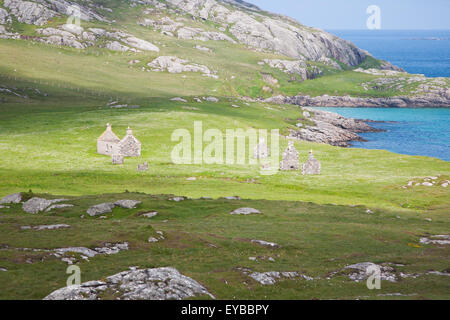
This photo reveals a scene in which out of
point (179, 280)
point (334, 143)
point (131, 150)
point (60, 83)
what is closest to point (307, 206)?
point (179, 280)

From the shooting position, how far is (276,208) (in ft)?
201

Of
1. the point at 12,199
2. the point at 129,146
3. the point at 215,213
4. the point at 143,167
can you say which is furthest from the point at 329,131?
the point at 12,199

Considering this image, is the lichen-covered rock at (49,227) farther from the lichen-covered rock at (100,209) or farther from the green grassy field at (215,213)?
the lichen-covered rock at (100,209)

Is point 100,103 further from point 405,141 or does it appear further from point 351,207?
point 351,207

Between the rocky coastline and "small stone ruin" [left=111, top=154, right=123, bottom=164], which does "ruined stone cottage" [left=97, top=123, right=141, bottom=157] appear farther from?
the rocky coastline

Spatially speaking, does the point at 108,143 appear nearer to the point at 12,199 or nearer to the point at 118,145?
the point at 118,145

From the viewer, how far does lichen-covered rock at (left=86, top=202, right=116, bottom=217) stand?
52.4m

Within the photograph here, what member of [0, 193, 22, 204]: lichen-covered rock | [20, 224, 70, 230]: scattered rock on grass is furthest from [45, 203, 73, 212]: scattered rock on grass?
[20, 224, 70, 230]: scattered rock on grass

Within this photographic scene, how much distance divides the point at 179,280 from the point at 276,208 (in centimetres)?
3416

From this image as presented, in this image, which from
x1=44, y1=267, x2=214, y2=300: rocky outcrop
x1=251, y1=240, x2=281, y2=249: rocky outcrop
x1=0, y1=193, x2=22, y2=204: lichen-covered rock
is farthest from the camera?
x1=0, y1=193, x2=22, y2=204: lichen-covered rock

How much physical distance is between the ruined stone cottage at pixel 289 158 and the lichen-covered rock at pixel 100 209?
155 ft

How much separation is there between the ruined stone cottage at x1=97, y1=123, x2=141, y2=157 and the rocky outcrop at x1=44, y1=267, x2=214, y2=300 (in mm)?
74904

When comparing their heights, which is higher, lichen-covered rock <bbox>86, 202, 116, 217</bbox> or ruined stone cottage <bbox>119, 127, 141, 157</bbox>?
ruined stone cottage <bbox>119, 127, 141, 157</bbox>

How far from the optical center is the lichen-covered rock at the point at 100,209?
52406mm
